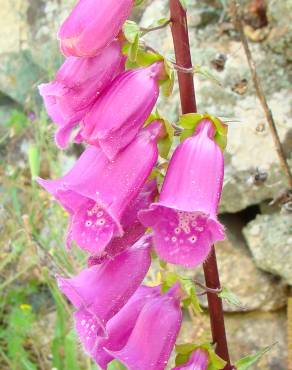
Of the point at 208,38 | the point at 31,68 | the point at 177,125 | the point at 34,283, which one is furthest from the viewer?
the point at 31,68

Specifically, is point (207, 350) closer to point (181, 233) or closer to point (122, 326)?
point (122, 326)

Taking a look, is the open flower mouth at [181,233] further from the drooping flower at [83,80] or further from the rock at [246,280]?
the rock at [246,280]

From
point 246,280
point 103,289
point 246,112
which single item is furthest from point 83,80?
point 246,280

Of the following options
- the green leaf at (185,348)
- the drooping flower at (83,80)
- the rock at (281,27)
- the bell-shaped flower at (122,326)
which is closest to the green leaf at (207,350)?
the green leaf at (185,348)

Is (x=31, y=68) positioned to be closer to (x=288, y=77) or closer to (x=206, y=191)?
(x=288, y=77)

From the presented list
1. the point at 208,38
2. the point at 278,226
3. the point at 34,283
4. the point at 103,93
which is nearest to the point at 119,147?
the point at 103,93

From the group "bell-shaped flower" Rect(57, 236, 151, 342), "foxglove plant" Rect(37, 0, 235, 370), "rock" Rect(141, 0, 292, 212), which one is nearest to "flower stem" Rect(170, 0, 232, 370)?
"foxglove plant" Rect(37, 0, 235, 370)

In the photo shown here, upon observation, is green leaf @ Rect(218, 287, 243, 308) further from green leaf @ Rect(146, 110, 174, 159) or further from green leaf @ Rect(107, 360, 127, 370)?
green leaf @ Rect(107, 360, 127, 370)
